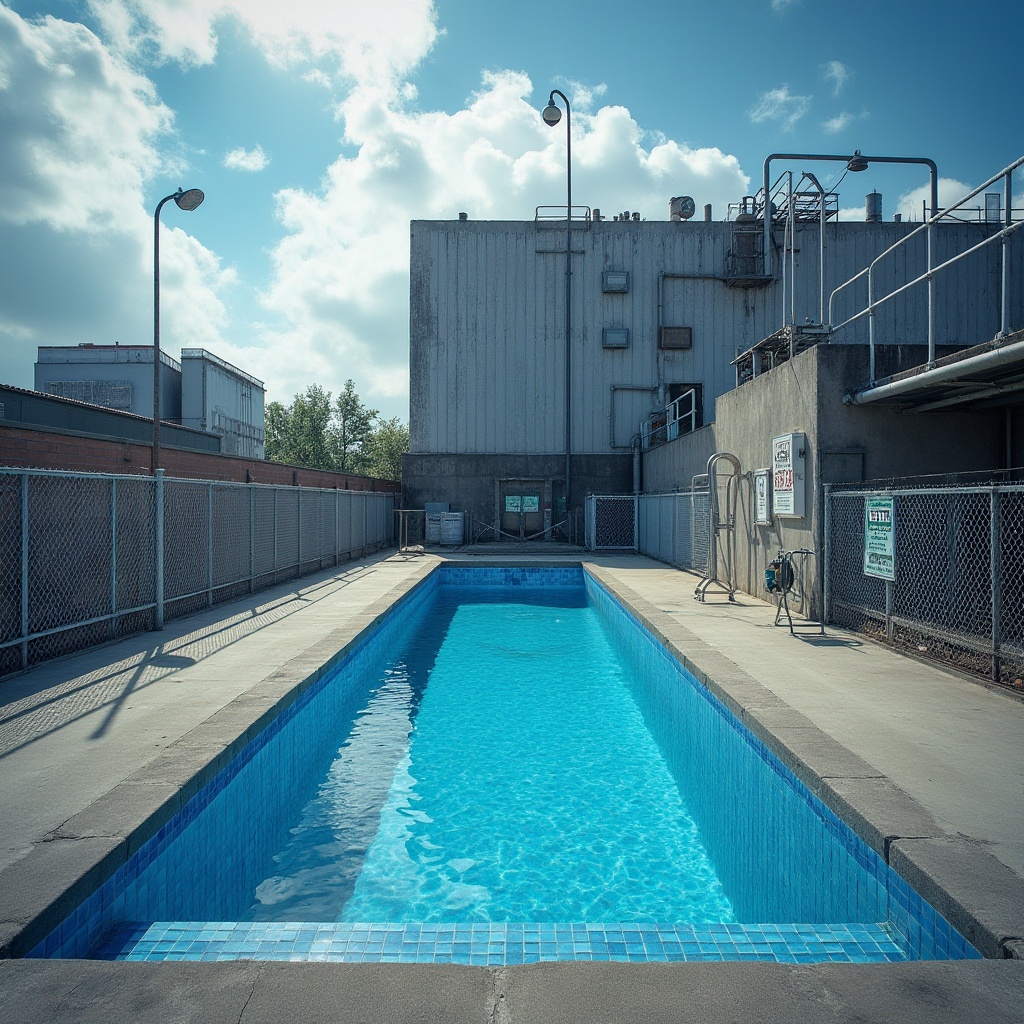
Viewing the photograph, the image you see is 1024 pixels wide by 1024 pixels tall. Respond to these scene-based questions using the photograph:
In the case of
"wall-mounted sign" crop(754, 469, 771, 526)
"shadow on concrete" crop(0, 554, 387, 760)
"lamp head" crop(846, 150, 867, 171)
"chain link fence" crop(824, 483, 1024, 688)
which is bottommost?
"shadow on concrete" crop(0, 554, 387, 760)

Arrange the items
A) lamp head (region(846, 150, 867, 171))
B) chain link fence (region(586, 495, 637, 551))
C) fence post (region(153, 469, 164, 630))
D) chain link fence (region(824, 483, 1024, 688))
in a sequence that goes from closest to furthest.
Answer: chain link fence (region(824, 483, 1024, 688))
fence post (region(153, 469, 164, 630))
lamp head (region(846, 150, 867, 171))
chain link fence (region(586, 495, 637, 551))

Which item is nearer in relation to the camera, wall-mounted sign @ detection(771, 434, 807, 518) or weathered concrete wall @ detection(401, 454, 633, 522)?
wall-mounted sign @ detection(771, 434, 807, 518)

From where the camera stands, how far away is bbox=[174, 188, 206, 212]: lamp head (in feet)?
35.0

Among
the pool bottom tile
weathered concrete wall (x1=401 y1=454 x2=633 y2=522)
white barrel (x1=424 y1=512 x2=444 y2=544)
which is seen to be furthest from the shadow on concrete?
weathered concrete wall (x1=401 y1=454 x2=633 y2=522)

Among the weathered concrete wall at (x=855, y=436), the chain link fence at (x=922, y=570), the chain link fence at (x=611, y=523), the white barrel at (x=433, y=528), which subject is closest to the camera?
the chain link fence at (x=922, y=570)

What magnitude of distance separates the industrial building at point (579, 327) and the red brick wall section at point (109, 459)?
9620 millimetres

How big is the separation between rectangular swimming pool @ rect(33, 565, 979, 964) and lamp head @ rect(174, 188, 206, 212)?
316 inches

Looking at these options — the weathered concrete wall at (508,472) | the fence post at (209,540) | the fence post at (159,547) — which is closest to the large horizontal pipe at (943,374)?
the fence post at (159,547)

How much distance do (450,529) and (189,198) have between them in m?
13.1

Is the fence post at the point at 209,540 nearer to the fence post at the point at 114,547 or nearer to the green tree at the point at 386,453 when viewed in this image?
the fence post at the point at 114,547

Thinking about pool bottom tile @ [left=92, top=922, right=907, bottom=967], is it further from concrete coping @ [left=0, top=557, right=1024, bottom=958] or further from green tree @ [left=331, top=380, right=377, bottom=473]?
green tree @ [left=331, top=380, right=377, bottom=473]

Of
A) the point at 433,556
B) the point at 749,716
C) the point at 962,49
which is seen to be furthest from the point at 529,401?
the point at 749,716

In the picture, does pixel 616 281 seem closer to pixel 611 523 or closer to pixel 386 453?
pixel 611 523

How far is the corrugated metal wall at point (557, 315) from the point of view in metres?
23.6
